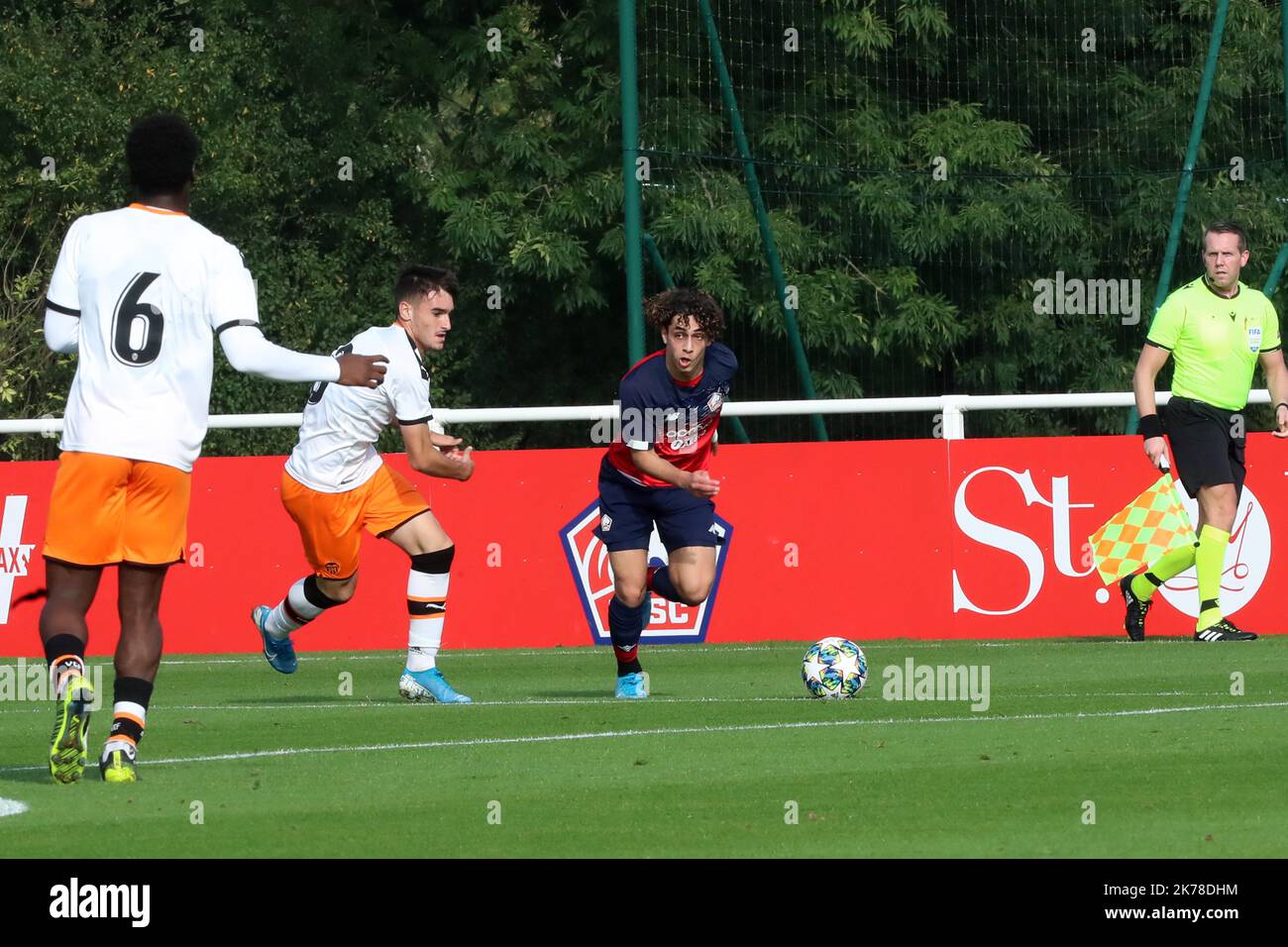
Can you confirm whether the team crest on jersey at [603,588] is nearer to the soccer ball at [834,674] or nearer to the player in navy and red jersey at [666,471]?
the player in navy and red jersey at [666,471]

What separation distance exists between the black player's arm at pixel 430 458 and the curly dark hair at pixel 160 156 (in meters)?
3.22

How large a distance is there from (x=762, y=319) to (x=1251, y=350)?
1057 cm

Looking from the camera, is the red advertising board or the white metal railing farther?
the white metal railing

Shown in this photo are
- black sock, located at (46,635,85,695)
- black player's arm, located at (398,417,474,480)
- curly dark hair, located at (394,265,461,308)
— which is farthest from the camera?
curly dark hair, located at (394,265,461,308)

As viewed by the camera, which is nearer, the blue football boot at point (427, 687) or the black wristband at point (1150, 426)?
the blue football boot at point (427, 687)

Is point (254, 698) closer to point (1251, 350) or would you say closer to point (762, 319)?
point (1251, 350)

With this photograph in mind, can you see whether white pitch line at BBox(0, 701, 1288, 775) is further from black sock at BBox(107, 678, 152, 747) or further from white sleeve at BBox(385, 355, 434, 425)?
white sleeve at BBox(385, 355, 434, 425)

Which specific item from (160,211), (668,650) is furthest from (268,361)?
(668,650)

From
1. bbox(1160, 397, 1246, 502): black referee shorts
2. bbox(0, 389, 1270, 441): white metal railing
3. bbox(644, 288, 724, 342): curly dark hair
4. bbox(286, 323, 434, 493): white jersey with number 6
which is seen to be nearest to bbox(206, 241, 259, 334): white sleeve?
bbox(644, 288, 724, 342): curly dark hair

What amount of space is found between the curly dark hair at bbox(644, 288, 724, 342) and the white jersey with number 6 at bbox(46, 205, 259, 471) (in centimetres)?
352

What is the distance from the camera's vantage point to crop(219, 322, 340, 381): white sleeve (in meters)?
7.15

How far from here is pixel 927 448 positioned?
14.3 m

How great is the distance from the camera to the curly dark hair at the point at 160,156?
7344 mm

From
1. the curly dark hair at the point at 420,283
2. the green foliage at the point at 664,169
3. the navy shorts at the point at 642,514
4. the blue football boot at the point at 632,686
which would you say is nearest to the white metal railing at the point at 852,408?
the curly dark hair at the point at 420,283
